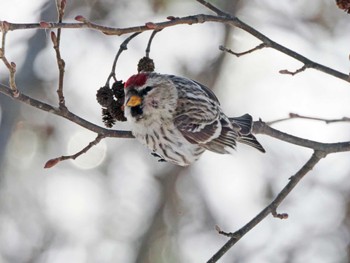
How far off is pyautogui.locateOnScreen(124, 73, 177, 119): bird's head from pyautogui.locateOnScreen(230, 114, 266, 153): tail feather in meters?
0.32

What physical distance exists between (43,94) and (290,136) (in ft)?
14.7

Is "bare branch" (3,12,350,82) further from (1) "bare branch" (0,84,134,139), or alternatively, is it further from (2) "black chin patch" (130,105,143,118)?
(2) "black chin patch" (130,105,143,118)

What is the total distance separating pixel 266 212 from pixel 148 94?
0.81 meters

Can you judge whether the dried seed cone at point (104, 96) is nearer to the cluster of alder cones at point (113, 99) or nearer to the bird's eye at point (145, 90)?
the cluster of alder cones at point (113, 99)

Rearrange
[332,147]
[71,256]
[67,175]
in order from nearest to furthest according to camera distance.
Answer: [332,147] → [71,256] → [67,175]

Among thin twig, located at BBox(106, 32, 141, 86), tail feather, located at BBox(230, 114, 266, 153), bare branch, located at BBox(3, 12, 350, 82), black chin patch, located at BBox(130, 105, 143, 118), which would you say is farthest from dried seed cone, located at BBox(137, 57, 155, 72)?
tail feather, located at BBox(230, 114, 266, 153)

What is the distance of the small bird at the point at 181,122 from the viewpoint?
3797 mm

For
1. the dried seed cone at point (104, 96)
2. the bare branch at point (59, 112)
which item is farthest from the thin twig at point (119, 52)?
the bare branch at point (59, 112)

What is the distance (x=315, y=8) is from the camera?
773 cm

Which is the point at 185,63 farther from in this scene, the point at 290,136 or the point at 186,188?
the point at 290,136

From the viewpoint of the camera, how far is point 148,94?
3.82 m

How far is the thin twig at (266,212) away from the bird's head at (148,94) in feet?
2.24

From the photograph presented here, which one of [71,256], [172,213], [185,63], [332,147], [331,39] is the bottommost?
[71,256]

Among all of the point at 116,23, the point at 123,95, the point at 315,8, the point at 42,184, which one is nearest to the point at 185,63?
the point at 116,23
